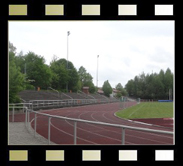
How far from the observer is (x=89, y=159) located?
10.6ft

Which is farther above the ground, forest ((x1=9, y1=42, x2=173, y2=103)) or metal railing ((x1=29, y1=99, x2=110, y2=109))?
forest ((x1=9, y1=42, x2=173, y2=103))

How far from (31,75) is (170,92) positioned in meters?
39.1

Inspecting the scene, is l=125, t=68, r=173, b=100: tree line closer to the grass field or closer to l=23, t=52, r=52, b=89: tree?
l=23, t=52, r=52, b=89: tree

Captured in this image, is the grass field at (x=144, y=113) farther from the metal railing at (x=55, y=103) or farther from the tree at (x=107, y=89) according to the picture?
the tree at (x=107, y=89)

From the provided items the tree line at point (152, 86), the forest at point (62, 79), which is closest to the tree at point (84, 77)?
the forest at point (62, 79)

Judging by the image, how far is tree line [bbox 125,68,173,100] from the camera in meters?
66.9

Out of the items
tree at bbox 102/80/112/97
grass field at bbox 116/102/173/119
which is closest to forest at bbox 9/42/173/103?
tree at bbox 102/80/112/97

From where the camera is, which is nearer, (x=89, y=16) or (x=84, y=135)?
(x=89, y=16)

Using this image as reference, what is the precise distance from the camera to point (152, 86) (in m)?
68.4

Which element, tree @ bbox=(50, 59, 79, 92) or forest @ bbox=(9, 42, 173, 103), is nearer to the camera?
forest @ bbox=(9, 42, 173, 103)
